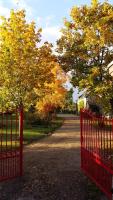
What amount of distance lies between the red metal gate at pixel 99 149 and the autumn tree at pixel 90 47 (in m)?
14.0

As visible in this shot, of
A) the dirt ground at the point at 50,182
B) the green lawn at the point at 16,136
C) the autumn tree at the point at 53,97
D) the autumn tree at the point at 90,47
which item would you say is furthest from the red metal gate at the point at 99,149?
the autumn tree at the point at 53,97

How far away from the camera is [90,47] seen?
29.4m

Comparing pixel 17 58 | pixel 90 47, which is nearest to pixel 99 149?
pixel 17 58

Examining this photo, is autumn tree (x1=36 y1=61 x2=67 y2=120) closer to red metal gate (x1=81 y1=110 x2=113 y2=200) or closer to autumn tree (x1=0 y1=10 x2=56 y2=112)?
autumn tree (x1=0 y1=10 x2=56 y2=112)

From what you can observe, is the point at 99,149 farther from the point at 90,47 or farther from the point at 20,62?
the point at 90,47

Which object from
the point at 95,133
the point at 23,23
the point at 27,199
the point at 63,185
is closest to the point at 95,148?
the point at 95,133

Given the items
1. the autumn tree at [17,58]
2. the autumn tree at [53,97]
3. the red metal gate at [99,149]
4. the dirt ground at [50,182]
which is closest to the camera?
the red metal gate at [99,149]

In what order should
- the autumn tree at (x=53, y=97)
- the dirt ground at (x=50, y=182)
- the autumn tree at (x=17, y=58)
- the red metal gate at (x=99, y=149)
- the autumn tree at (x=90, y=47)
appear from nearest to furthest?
1. the red metal gate at (x=99, y=149)
2. the dirt ground at (x=50, y=182)
3. the autumn tree at (x=17, y=58)
4. the autumn tree at (x=90, y=47)
5. the autumn tree at (x=53, y=97)

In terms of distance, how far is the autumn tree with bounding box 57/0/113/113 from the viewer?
2831 centimetres

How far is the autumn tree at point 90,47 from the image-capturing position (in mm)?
28312

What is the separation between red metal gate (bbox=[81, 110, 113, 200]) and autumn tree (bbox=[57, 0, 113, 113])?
45.8ft

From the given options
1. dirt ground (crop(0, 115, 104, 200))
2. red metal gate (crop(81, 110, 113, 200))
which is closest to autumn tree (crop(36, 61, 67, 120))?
dirt ground (crop(0, 115, 104, 200))

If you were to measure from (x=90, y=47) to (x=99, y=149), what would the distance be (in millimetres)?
17405

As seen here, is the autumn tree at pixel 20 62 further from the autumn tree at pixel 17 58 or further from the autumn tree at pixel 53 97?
the autumn tree at pixel 53 97
